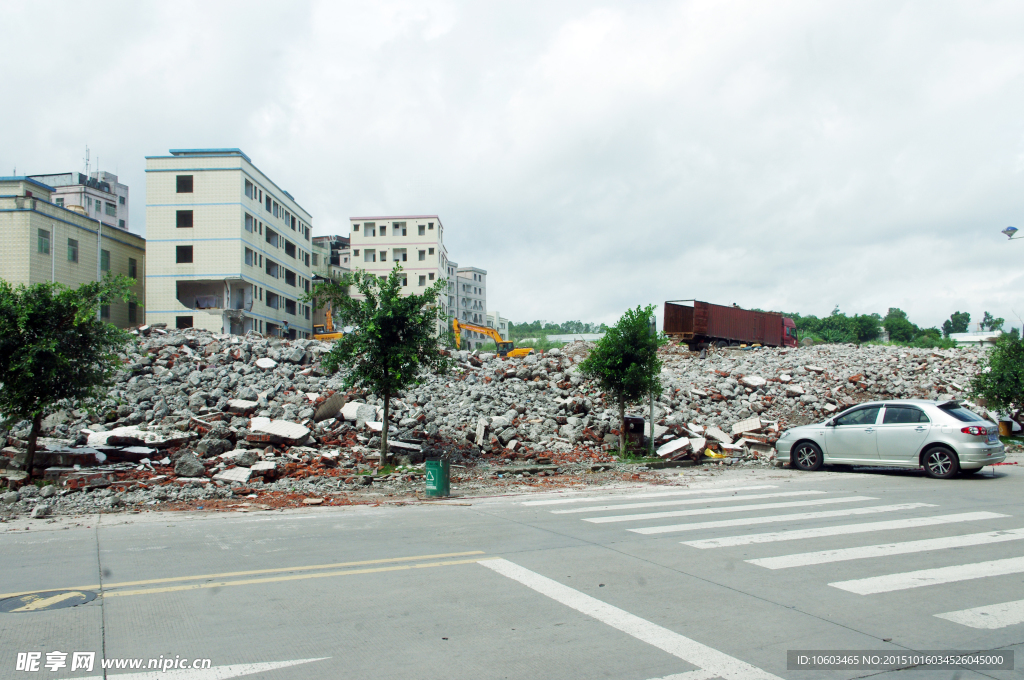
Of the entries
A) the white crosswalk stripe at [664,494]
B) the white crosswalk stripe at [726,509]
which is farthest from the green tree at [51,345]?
the white crosswalk stripe at [726,509]

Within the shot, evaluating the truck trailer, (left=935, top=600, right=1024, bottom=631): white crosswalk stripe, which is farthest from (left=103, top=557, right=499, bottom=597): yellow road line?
the truck trailer

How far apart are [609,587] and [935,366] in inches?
1349

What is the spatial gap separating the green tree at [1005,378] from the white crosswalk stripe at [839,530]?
1599cm

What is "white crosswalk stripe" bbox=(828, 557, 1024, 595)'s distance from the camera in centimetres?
598

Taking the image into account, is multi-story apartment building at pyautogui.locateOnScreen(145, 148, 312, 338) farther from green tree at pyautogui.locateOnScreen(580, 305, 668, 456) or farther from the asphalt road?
the asphalt road

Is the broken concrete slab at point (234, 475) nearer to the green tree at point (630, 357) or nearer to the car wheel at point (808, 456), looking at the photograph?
the green tree at point (630, 357)

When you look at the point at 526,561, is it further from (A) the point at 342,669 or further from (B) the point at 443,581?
(A) the point at 342,669

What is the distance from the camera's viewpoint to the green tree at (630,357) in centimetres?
1871

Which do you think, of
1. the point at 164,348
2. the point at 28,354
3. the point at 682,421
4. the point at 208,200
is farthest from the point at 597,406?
the point at 208,200

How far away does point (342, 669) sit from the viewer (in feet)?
14.0

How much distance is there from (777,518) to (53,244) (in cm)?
5017

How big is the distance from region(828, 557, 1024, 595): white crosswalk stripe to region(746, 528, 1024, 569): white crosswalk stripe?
2.13 ft

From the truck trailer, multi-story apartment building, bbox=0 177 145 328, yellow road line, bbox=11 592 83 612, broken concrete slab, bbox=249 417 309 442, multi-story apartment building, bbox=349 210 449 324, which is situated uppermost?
multi-story apartment building, bbox=349 210 449 324

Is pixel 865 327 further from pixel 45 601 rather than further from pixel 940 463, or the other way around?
pixel 45 601
